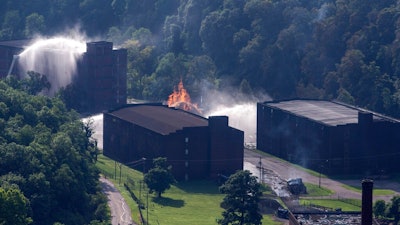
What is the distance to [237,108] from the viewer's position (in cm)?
13275

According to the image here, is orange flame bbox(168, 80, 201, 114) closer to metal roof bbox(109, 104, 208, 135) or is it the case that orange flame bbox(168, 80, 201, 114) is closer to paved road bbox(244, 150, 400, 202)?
metal roof bbox(109, 104, 208, 135)

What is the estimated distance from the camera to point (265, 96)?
140 metres

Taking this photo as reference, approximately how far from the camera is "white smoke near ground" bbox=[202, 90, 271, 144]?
12431cm

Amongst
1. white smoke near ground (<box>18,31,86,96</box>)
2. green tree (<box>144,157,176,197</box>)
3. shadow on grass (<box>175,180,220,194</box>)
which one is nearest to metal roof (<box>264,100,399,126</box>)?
shadow on grass (<box>175,180,220,194</box>)

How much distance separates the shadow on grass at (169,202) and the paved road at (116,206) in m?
2.52

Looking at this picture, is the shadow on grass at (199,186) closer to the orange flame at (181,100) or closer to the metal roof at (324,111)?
the metal roof at (324,111)

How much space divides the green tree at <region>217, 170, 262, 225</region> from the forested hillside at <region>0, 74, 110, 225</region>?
7.97m

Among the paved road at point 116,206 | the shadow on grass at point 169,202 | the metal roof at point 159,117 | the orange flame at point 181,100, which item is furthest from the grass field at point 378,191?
the orange flame at point 181,100

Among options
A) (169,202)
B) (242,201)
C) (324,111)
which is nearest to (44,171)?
(169,202)

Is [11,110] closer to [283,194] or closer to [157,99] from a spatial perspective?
[283,194]

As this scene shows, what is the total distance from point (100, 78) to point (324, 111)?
31.8 metres

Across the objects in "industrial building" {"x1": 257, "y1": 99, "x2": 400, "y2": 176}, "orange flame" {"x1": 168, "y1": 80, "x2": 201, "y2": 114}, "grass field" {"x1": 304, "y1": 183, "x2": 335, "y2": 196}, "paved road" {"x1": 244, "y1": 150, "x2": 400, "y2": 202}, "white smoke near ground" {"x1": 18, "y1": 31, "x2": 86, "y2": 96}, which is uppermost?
"white smoke near ground" {"x1": 18, "y1": 31, "x2": 86, "y2": 96}

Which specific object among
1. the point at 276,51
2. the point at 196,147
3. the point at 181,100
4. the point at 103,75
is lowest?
the point at 196,147

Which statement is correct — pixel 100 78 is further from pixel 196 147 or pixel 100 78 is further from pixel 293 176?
pixel 293 176
